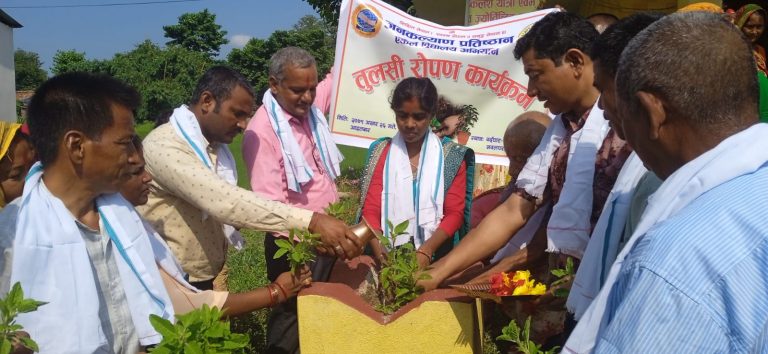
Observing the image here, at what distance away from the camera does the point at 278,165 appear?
3.76 m

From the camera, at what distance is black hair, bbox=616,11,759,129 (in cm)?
123

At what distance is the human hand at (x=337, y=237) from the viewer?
2855mm

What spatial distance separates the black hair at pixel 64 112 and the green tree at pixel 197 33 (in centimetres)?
3817

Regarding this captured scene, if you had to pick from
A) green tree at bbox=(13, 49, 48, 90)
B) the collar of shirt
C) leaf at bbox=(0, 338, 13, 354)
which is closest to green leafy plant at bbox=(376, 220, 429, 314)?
the collar of shirt

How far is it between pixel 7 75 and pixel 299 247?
31760 millimetres

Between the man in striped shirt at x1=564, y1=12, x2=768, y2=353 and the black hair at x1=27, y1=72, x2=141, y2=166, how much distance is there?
156 cm

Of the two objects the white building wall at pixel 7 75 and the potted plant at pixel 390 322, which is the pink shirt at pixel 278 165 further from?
the white building wall at pixel 7 75

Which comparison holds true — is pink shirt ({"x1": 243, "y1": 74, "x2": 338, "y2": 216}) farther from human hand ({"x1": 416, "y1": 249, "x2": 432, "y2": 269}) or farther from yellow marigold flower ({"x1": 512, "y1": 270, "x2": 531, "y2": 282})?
yellow marigold flower ({"x1": 512, "y1": 270, "x2": 531, "y2": 282})

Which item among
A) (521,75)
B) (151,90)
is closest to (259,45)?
(151,90)

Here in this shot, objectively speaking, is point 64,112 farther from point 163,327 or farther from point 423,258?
point 423,258

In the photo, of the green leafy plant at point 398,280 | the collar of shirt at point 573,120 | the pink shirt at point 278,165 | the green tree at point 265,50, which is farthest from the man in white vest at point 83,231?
the green tree at point 265,50

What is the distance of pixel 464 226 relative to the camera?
384cm

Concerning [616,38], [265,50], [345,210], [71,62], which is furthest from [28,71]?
[616,38]

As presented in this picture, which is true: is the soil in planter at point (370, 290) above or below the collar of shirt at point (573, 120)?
below
